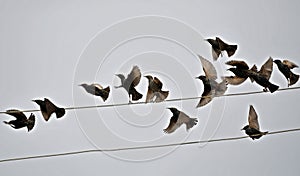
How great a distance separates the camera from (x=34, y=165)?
0.94 meters

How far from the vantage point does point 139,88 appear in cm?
97

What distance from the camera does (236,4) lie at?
1.02 meters

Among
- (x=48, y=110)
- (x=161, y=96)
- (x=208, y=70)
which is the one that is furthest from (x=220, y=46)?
(x=48, y=110)

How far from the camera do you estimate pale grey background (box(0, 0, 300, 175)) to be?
3.11ft

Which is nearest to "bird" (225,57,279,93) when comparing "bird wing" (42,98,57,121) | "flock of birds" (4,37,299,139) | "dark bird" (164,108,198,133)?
"flock of birds" (4,37,299,139)

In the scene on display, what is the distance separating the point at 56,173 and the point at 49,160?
0.12 ft

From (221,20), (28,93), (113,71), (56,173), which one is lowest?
(56,173)

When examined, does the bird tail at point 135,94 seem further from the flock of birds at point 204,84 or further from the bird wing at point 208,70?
the bird wing at point 208,70

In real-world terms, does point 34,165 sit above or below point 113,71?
below

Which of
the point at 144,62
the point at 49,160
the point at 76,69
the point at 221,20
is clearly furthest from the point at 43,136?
the point at 221,20

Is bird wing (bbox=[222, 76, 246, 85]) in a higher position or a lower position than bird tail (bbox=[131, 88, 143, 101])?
higher

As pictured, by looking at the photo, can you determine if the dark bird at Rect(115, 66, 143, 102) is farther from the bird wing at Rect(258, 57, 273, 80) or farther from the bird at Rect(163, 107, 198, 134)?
the bird wing at Rect(258, 57, 273, 80)

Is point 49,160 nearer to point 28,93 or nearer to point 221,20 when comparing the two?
point 28,93

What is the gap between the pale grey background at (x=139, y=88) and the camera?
95 cm
